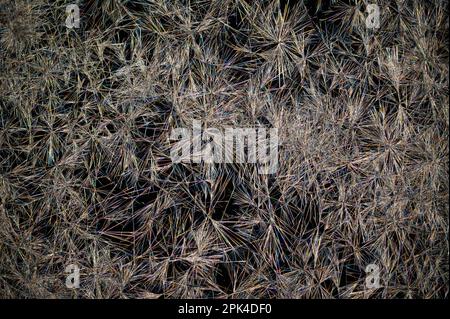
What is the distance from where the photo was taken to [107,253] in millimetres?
1395

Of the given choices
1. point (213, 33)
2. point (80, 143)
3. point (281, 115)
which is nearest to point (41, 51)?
point (80, 143)

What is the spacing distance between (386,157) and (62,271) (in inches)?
46.2

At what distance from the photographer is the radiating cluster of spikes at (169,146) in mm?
1389

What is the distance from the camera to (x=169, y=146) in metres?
1.39

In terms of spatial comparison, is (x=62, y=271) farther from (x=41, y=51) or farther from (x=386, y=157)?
(x=386, y=157)

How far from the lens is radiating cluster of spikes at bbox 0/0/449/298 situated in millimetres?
1389

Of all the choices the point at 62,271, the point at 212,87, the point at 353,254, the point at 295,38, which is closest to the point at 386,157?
the point at 353,254

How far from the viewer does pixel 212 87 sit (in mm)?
1395

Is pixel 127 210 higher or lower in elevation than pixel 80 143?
lower
